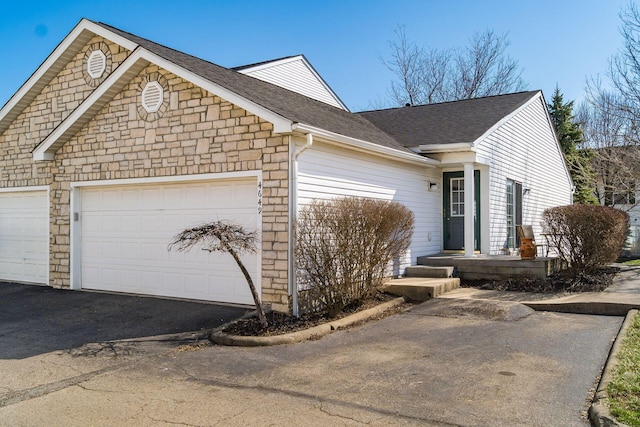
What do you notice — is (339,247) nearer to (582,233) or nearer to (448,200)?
(582,233)

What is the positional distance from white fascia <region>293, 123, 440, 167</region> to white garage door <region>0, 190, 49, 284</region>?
7.00 metres

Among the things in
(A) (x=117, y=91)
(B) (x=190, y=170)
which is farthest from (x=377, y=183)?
(A) (x=117, y=91)

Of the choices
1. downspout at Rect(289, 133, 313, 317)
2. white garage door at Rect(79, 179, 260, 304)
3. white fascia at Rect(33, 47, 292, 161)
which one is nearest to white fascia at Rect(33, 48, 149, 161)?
white fascia at Rect(33, 47, 292, 161)

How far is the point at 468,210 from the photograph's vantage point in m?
12.1

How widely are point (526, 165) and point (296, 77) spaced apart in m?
7.43

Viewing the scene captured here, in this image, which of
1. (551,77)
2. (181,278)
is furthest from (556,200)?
(181,278)

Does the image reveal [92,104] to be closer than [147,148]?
No

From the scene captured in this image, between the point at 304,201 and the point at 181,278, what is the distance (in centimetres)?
297

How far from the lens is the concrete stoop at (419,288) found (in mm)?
9812

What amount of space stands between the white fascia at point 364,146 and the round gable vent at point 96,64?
Answer: 6.13 m

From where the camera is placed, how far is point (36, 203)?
1215 cm

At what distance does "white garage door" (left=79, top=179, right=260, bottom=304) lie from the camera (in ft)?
30.4

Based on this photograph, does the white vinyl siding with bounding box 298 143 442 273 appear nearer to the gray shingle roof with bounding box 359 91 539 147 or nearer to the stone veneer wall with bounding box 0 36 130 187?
the gray shingle roof with bounding box 359 91 539 147

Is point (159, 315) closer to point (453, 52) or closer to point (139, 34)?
point (139, 34)
